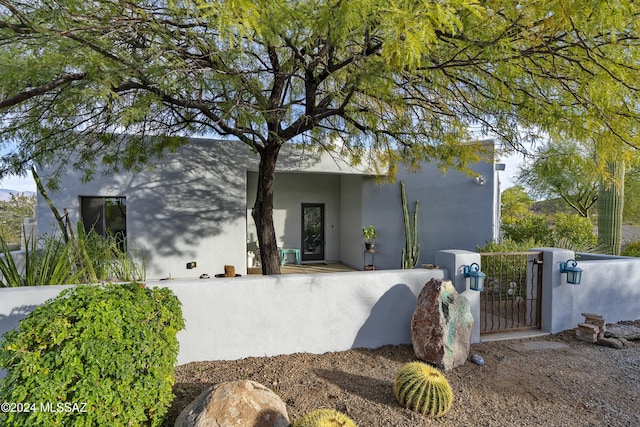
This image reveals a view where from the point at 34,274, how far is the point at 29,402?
7.74 feet

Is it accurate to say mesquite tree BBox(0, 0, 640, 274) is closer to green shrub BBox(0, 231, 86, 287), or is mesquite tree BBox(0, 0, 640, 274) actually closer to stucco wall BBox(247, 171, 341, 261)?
green shrub BBox(0, 231, 86, 287)

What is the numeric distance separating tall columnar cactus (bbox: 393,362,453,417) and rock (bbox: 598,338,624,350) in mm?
3451

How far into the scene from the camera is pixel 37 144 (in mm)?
5656

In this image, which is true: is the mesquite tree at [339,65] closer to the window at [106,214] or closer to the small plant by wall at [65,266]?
the small plant by wall at [65,266]

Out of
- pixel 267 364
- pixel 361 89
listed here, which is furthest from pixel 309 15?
pixel 267 364

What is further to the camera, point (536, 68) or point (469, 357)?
point (469, 357)

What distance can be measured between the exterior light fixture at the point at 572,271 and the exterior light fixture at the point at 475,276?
1.69 metres

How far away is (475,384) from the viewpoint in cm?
385

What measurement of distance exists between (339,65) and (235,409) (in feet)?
13.5

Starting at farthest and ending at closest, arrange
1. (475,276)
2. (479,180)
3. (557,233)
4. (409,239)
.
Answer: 1. (409,239)
2. (557,233)
3. (479,180)
4. (475,276)

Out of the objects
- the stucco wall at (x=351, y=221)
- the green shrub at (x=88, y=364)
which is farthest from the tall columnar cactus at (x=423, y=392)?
the stucco wall at (x=351, y=221)

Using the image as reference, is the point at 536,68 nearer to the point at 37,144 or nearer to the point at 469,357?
the point at 469,357

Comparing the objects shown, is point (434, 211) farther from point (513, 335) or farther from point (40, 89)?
point (40, 89)

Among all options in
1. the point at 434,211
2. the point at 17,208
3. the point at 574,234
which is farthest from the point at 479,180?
the point at 17,208
